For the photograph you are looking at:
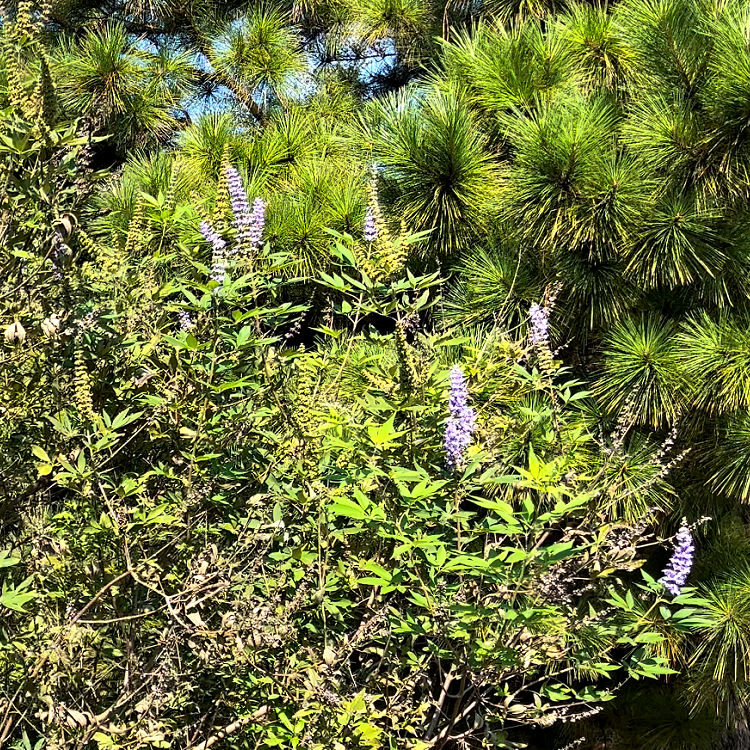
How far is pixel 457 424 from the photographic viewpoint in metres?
1.68

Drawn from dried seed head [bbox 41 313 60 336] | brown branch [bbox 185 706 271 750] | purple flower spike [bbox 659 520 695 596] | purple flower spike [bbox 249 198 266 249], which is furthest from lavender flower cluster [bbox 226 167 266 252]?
purple flower spike [bbox 659 520 695 596]

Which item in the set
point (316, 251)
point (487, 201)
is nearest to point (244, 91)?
point (316, 251)

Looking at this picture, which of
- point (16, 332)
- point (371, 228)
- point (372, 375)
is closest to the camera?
point (16, 332)

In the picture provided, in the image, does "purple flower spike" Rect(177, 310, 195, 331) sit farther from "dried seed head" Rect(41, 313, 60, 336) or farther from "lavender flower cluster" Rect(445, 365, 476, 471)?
"lavender flower cluster" Rect(445, 365, 476, 471)

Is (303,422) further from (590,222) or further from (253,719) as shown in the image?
(590,222)

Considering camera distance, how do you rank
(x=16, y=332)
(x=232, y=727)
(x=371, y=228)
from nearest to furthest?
(x=16, y=332) < (x=232, y=727) < (x=371, y=228)

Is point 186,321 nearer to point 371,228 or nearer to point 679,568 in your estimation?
point 371,228

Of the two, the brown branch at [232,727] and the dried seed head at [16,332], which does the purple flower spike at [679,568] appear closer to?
the brown branch at [232,727]

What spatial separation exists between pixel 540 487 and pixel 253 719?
67 centimetres

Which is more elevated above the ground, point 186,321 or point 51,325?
point 51,325

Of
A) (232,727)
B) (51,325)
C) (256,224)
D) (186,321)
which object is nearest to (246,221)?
(256,224)

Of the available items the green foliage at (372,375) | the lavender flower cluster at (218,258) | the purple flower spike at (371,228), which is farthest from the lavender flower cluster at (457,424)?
the lavender flower cluster at (218,258)

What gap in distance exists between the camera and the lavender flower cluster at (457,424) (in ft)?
5.45

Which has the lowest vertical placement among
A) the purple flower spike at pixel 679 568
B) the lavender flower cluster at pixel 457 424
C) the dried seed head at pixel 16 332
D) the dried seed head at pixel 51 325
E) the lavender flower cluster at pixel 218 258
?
the purple flower spike at pixel 679 568
